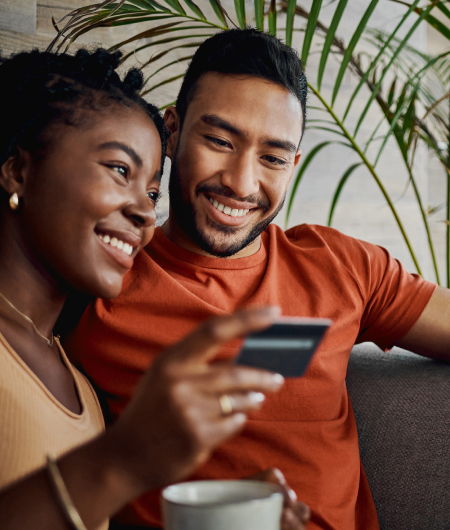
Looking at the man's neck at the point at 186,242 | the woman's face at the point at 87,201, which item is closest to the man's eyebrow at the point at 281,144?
the man's neck at the point at 186,242

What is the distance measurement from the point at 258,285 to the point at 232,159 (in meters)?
0.27

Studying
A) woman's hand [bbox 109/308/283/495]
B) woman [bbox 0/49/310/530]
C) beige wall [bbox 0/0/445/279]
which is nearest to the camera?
woman's hand [bbox 109/308/283/495]

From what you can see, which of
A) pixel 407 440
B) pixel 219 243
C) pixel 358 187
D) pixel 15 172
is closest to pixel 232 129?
pixel 219 243

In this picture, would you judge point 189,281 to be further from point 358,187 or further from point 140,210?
point 358,187

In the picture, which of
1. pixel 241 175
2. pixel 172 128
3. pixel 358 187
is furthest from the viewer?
pixel 358 187

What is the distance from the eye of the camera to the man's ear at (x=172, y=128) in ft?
3.98

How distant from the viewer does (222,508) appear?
17.3 inches

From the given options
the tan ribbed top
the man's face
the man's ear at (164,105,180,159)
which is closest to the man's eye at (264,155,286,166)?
the man's face

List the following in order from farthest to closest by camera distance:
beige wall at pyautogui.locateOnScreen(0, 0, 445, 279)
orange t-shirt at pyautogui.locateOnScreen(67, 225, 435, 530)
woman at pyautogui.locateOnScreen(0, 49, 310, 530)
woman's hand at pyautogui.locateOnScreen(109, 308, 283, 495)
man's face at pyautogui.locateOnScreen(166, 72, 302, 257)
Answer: beige wall at pyautogui.locateOnScreen(0, 0, 445, 279) < man's face at pyautogui.locateOnScreen(166, 72, 302, 257) < orange t-shirt at pyautogui.locateOnScreen(67, 225, 435, 530) < woman at pyautogui.locateOnScreen(0, 49, 310, 530) < woman's hand at pyautogui.locateOnScreen(109, 308, 283, 495)

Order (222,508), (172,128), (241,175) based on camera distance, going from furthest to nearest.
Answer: (172,128) < (241,175) < (222,508)

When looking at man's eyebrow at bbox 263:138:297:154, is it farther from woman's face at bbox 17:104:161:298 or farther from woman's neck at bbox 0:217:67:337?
woman's neck at bbox 0:217:67:337

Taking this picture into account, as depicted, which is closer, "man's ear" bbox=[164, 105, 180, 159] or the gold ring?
the gold ring

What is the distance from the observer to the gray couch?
3.47ft

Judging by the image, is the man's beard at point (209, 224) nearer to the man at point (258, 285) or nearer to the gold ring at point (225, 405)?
the man at point (258, 285)
